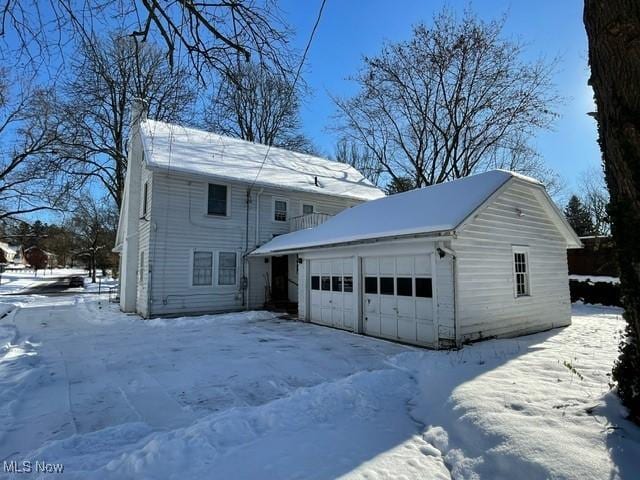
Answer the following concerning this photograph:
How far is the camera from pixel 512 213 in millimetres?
10289

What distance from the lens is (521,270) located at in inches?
419

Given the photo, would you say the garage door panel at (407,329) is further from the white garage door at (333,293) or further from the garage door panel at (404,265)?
the white garage door at (333,293)

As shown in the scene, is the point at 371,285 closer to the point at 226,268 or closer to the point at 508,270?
the point at 508,270

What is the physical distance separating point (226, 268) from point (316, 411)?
11891mm

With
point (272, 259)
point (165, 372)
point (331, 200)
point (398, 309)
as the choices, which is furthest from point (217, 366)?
point (331, 200)

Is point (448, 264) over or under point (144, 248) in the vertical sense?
under

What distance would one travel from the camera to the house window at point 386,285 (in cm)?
988

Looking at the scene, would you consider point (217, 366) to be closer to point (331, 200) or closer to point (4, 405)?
point (4, 405)

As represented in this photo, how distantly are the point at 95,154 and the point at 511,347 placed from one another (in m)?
26.4

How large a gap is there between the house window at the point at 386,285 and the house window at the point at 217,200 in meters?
8.64

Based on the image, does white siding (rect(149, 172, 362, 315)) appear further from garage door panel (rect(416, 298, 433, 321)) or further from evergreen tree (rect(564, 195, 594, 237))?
evergreen tree (rect(564, 195, 594, 237))

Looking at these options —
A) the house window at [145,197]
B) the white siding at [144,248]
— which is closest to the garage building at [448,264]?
the white siding at [144,248]

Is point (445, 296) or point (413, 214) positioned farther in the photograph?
point (413, 214)

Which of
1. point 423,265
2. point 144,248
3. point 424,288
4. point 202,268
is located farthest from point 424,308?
point 144,248
